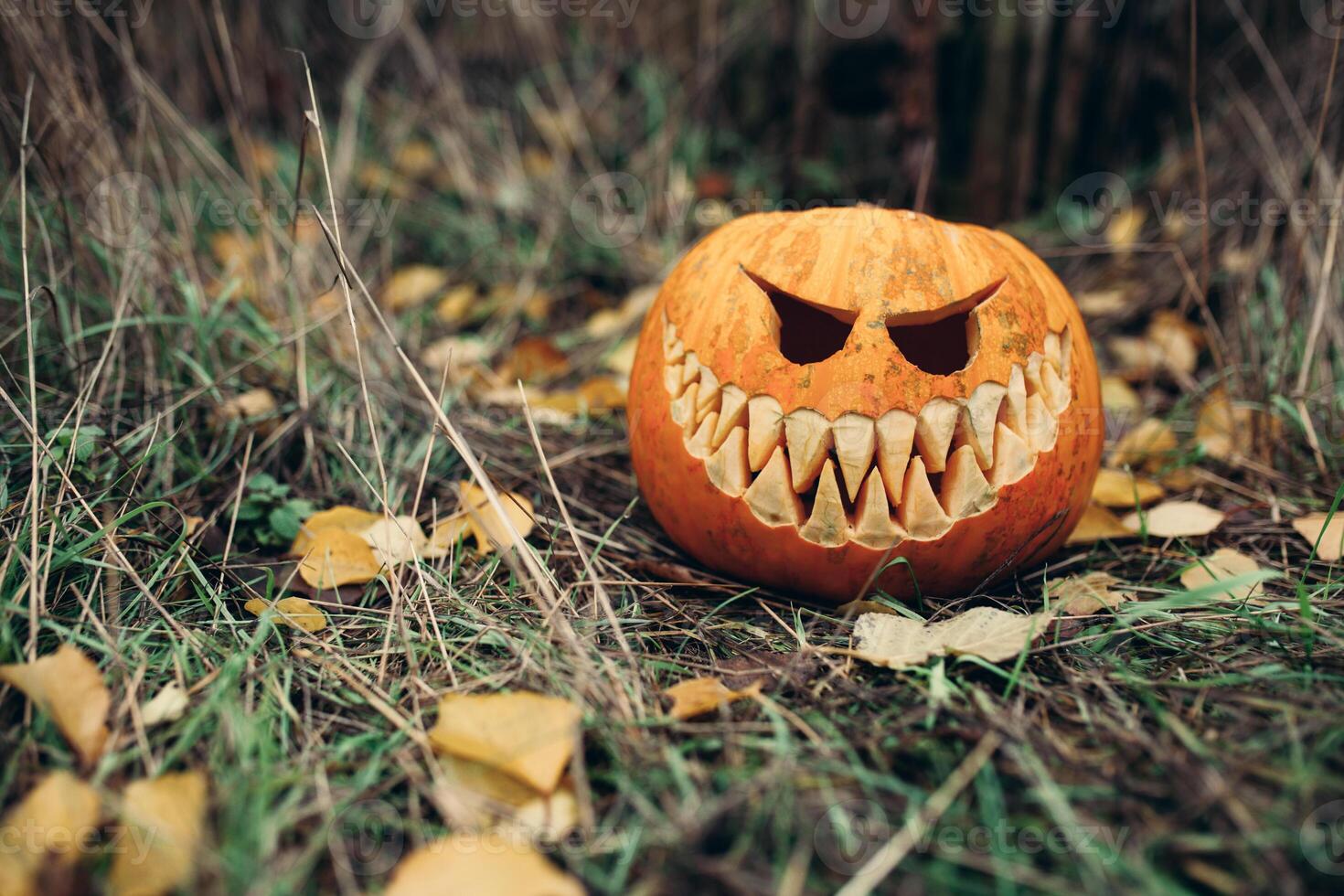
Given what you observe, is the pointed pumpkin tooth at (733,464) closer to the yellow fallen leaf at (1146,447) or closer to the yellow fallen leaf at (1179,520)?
the yellow fallen leaf at (1179,520)

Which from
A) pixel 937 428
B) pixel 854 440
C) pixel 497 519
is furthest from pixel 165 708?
pixel 937 428

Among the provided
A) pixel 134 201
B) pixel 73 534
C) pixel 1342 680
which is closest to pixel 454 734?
pixel 73 534

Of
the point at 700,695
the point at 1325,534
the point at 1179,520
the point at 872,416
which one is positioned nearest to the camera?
the point at 700,695

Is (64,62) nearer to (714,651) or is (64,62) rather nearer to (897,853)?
(714,651)

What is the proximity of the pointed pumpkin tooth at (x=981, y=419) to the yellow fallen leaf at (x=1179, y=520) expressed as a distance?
46 cm

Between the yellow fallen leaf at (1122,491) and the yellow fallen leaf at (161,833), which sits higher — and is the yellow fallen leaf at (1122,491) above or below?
below

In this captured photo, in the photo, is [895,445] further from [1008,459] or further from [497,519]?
[497,519]

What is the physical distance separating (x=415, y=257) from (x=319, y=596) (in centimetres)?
177

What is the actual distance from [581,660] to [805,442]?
0.47 metres

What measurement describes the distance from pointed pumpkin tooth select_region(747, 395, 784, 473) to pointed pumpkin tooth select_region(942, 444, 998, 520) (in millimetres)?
269

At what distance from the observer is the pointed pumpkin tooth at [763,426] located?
136 centimetres

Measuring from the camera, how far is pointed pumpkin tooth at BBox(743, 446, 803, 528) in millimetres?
1363

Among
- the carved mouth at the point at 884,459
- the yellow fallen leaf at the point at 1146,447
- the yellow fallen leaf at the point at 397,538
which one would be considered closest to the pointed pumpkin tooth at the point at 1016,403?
the carved mouth at the point at 884,459

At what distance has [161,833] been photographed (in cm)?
90
